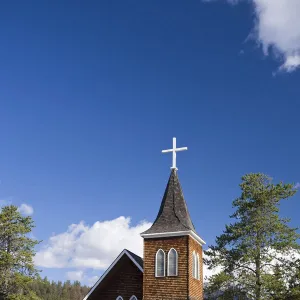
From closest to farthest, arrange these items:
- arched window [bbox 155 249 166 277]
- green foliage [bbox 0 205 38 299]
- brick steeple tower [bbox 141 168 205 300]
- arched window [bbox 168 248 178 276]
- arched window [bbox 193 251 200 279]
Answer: brick steeple tower [bbox 141 168 205 300] → arched window [bbox 168 248 178 276] → arched window [bbox 155 249 166 277] → arched window [bbox 193 251 200 279] → green foliage [bbox 0 205 38 299]

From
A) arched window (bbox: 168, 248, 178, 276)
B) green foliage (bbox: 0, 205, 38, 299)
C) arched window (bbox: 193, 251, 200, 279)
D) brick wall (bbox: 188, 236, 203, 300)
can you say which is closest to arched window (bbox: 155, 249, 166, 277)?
arched window (bbox: 168, 248, 178, 276)

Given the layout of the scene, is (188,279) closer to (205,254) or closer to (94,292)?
(94,292)

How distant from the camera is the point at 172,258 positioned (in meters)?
26.0

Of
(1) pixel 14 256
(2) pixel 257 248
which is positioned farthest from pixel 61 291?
(2) pixel 257 248

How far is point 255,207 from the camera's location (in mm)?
32781

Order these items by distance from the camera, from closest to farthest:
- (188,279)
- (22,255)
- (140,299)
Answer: (188,279)
(140,299)
(22,255)

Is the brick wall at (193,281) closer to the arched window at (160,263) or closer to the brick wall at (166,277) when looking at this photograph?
the brick wall at (166,277)

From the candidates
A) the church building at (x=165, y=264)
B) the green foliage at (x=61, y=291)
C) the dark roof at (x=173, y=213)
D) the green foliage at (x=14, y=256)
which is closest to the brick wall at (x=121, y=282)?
the church building at (x=165, y=264)

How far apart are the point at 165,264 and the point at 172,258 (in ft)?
1.63

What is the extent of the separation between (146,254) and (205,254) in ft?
28.6

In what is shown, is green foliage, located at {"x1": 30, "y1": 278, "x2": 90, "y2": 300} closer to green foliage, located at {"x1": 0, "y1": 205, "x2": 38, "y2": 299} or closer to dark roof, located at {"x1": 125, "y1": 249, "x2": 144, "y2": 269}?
green foliage, located at {"x1": 0, "y1": 205, "x2": 38, "y2": 299}

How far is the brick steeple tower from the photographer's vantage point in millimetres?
25375

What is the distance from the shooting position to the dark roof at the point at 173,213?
87.3 feet

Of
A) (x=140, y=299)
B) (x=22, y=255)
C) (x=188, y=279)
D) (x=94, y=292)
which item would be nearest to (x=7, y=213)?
(x=22, y=255)
